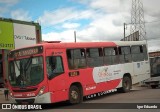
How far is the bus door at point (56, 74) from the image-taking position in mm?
17438

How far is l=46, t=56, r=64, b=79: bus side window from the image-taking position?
1748 cm

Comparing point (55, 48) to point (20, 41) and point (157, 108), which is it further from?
point (20, 41)

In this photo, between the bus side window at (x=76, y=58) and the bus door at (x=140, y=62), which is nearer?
the bus side window at (x=76, y=58)

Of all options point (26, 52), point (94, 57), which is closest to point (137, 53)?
point (94, 57)

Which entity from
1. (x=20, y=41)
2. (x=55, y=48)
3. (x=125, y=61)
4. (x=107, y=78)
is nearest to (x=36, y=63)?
(x=55, y=48)

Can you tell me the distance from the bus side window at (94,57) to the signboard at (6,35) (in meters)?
16.2

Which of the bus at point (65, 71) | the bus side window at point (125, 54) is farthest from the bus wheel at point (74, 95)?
the bus side window at point (125, 54)

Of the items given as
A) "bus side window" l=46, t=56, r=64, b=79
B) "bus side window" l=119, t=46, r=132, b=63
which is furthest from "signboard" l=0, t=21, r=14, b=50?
"bus side window" l=46, t=56, r=64, b=79

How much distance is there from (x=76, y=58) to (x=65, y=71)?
1.30 metres

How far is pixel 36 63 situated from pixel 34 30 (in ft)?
75.1

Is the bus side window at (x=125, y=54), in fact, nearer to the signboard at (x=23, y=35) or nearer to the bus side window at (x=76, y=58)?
the bus side window at (x=76, y=58)

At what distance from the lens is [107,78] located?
21.7 metres

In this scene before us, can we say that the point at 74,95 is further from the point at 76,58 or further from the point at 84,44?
the point at 84,44

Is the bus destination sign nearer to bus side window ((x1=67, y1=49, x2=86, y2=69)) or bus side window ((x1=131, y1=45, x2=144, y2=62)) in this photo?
bus side window ((x1=67, y1=49, x2=86, y2=69))
